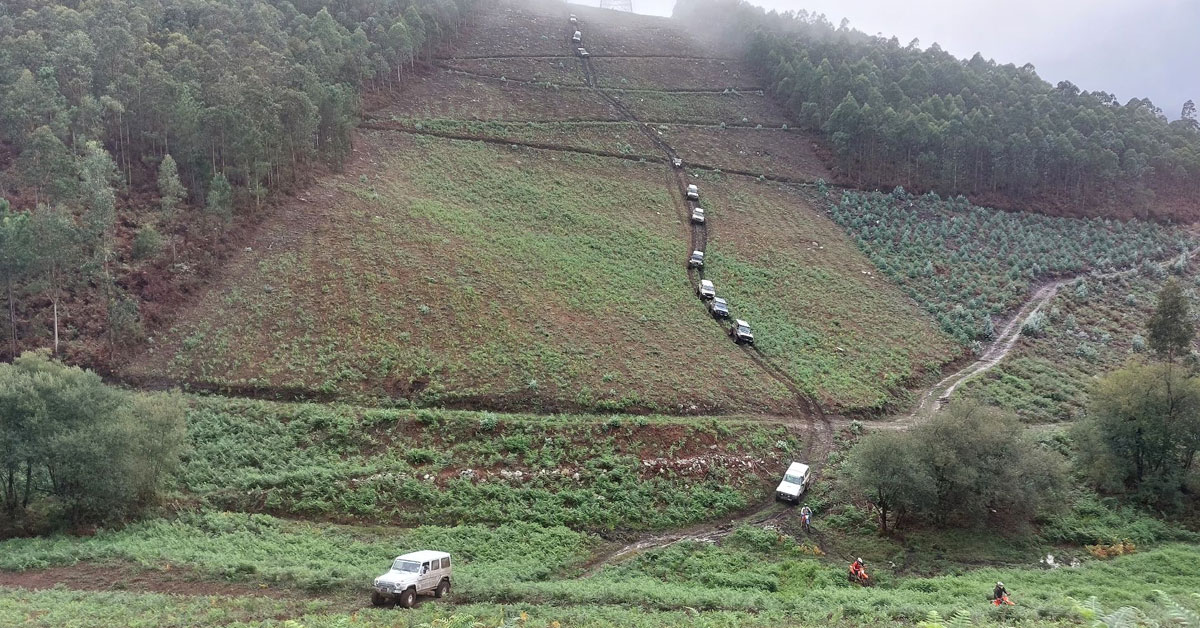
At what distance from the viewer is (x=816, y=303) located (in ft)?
185

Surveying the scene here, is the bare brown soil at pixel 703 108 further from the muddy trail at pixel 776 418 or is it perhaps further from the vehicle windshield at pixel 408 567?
the vehicle windshield at pixel 408 567

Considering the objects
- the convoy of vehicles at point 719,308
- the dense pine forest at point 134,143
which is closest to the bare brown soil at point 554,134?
the dense pine forest at point 134,143

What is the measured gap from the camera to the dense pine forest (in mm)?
37875

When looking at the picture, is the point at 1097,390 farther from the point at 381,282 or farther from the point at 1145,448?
the point at 381,282

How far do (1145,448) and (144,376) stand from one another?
4988cm

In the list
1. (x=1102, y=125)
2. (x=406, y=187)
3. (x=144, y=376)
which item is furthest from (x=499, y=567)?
(x=1102, y=125)

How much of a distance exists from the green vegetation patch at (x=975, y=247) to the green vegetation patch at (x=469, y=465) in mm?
29662

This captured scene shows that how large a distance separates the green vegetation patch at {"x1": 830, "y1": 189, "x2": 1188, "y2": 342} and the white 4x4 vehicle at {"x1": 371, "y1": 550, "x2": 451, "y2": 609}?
1806 inches

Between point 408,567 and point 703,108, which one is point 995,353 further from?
point 703,108

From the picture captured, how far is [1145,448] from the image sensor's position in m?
33.8

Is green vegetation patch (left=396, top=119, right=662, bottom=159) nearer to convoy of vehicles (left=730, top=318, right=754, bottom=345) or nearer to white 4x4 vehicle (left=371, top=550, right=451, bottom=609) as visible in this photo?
convoy of vehicles (left=730, top=318, right=754, bottom=345)

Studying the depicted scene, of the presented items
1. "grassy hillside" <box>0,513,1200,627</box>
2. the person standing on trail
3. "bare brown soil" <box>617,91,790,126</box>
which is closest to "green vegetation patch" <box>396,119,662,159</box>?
"bare brown soil" <box>617,91,790,126</box>

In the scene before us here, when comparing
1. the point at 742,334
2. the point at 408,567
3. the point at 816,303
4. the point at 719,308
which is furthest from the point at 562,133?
the point at 408,567

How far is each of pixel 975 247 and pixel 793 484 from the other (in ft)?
159
